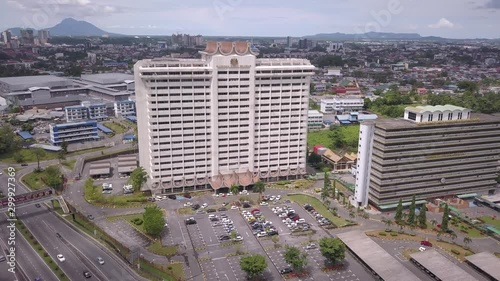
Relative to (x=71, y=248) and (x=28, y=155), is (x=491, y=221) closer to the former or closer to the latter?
(x=71, y=248)

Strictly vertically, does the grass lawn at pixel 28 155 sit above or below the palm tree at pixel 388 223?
above

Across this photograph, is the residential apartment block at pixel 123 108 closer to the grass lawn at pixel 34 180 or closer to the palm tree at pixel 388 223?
the grass lawn at pixel 34 180

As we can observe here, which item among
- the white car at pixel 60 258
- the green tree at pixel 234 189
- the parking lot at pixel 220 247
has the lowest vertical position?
the parking lot at pixel 220 247

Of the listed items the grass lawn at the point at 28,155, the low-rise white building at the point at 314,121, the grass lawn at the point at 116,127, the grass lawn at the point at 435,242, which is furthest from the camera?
the low-rise white building at the point at 314,121

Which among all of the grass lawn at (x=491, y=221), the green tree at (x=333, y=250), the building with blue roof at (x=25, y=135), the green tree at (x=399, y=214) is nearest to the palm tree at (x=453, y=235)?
the green tree at (x=399, y=214)

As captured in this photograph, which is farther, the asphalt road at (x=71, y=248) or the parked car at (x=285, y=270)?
the parked car at (x=285, y=270)

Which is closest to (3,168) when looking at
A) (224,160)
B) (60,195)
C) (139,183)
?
(60,195)

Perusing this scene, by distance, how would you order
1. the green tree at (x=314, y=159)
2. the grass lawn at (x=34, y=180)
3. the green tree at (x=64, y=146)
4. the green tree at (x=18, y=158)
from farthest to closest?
the green tree at (x=64, y=146) < the green tree at (x=314, y=159) < the green tree at (x=18, y=158) < the grass lawn at (x=34, y=180)

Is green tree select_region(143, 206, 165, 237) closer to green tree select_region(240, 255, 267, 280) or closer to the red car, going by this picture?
green tree select_region(240, 255, 267, 280)
